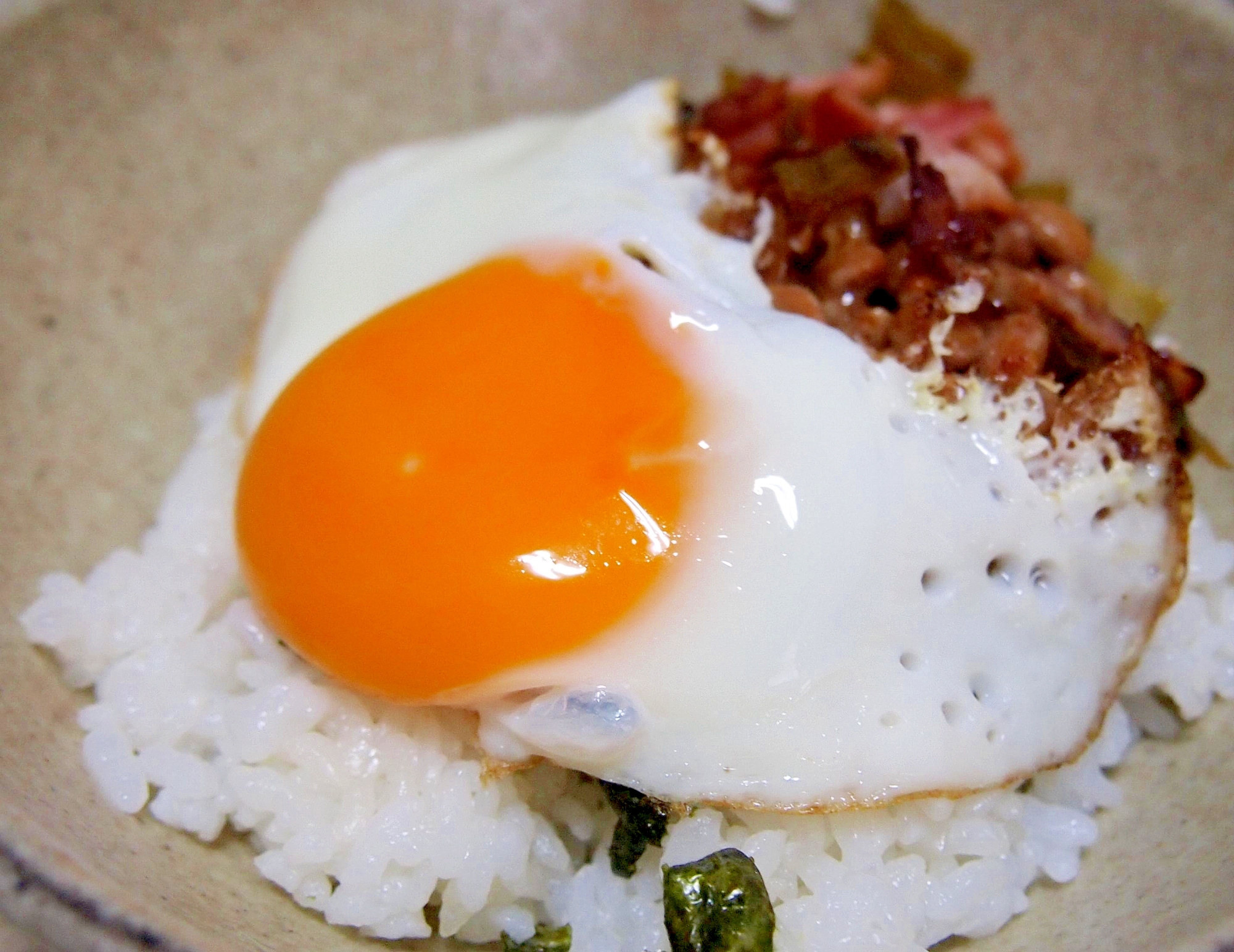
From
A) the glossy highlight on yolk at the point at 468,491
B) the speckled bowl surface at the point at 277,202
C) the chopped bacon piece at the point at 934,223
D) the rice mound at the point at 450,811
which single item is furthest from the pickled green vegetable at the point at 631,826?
the chopped bacon piece at the point at 934,223

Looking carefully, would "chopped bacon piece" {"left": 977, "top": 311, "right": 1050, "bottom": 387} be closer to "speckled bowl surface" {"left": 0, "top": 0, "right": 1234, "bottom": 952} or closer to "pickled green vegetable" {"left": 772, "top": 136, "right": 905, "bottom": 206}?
"pickled green vegetable" {"left": 772, "top": 136, "right": 905, "bottom": 206}

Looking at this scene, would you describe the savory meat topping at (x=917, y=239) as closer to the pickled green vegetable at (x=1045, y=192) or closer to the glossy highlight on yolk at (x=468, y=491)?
the pickled green vegetable at (x=1045, y=192)

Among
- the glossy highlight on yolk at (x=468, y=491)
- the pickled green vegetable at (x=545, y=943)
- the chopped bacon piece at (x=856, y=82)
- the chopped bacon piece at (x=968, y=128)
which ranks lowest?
the pickled green vegetable at (x=545, y=943)

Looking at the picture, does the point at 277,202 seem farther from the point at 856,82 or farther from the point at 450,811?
the point at 450,811

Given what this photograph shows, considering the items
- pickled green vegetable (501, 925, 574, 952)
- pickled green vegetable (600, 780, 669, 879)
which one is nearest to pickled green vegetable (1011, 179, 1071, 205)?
pickled green vegetable (600, 780, 669, 879)

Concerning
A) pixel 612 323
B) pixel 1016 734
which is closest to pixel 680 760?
pixel 1016 734
